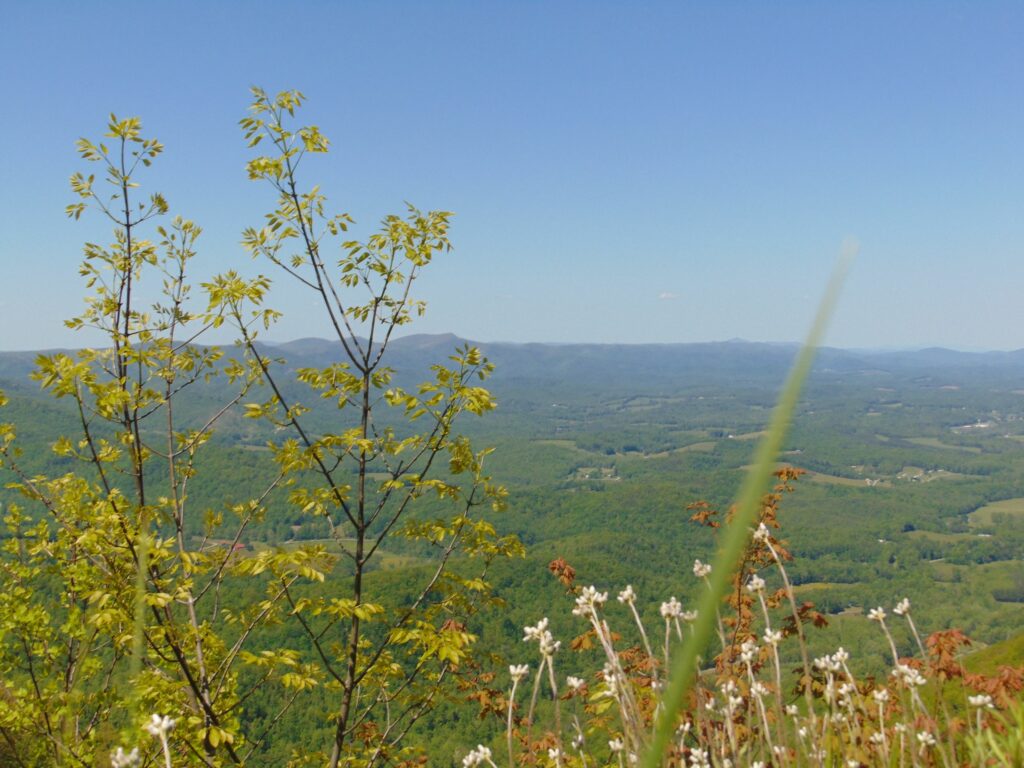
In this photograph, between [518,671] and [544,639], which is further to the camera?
[518,671]

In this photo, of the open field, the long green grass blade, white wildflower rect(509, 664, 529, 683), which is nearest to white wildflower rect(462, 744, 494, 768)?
white wildflower rect(509, 664, 529, 683)

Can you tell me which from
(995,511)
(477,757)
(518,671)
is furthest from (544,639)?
(995,511)

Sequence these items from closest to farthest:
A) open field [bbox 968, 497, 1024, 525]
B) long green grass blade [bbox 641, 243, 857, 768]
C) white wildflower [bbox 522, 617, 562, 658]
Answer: long green grass blade [bbox 641, 243, 857, 768]
white wildflower [bbox 522, 617, 562, 658]
open field [bbox 968, 497, 1024, 525]

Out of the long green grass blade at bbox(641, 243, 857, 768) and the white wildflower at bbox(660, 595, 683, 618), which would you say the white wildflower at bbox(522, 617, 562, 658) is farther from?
the long green grass blade at bbox(641, 243, 857, 768)

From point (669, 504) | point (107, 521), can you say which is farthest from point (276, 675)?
point (669, 504)

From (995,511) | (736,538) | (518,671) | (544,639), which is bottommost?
(995,511)

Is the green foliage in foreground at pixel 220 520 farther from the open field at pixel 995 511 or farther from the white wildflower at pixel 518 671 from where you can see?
the open field at pixel 995 511

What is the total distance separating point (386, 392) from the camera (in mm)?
4980

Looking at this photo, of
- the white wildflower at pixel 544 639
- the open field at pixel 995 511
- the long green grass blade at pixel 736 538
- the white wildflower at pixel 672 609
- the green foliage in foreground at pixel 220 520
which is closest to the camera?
the long green grass blade at pixel 736 538

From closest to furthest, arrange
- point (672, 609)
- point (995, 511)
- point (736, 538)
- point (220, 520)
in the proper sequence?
point (736, 538), point (672, 609), point (220, 520), point (995, 511)

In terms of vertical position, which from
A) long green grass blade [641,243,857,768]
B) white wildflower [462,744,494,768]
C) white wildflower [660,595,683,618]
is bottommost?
white wildflower [462,744,494,768]

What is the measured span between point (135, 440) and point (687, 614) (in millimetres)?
4449

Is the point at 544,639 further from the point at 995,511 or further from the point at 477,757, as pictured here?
the point at 995,511

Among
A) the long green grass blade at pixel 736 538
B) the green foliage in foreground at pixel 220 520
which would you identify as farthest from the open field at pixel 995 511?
the long green grass blade at pixel 736 538
